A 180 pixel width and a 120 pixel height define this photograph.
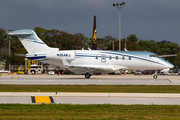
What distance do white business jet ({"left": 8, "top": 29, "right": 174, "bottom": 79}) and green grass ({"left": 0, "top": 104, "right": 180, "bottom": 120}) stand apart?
24694mm

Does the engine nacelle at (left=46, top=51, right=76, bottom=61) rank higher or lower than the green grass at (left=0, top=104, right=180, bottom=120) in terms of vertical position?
higher

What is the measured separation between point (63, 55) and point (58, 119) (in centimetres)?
2889

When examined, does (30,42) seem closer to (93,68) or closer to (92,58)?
(92,58)

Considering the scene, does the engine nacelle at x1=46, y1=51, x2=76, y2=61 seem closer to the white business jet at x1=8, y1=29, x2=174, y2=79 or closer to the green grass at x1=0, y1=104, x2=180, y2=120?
the white business jet at x1=8, y1=29, x2=174, y2=79

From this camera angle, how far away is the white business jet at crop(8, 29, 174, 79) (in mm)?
38812

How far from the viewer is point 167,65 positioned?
38656 millimetres

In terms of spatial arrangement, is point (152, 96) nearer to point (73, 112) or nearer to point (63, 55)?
point (73, 112)

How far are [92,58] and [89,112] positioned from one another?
1055 inches

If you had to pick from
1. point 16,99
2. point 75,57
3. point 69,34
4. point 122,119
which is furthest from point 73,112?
point 69,34

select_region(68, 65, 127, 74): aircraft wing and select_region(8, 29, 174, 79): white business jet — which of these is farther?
select_region(8, 29, 174, 79): white business jet

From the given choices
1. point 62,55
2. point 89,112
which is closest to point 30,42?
point 62,55

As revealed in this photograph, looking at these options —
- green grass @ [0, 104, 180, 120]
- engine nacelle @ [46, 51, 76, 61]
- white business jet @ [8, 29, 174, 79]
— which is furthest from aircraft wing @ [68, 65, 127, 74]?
green grass @ [0, 104, 180, 120]

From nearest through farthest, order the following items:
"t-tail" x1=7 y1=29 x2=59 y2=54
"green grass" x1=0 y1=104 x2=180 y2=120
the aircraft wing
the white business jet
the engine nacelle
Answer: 1. "green grass" x1=0 y1=104 x2=180 y2=120
2. the aircraft wing
3. the white business jet
4. the engine nacelle
5. "t-tail" x1=7 y1=29 x2=59 y2=54

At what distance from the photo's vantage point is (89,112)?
1243cm
